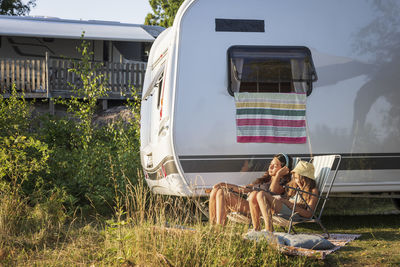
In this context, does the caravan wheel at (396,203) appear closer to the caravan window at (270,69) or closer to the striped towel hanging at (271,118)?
the striped towel hanging at (271,118)

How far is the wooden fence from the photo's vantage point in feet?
53.0

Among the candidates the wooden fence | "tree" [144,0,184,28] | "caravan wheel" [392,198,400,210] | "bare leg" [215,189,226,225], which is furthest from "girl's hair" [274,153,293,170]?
"tree" [144,0,184,28]

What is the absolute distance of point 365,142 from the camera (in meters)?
6.64

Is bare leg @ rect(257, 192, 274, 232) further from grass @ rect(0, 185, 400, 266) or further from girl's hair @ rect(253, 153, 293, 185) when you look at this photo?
girl's hair @ rect(253, 153, 293, 185)

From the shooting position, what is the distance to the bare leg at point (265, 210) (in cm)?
541

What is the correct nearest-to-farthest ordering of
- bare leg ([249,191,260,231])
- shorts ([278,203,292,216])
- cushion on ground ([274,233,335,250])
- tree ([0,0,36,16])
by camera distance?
cushion on ground ([274,233,335,250]) < bare leg ([249,191,260,231]) < shorts ([278,203,292,216]) < tree ([0,0,36,16])

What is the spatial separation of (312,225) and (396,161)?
4.10 ft

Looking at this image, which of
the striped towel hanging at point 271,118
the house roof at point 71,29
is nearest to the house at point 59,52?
the house roof at point 71,29

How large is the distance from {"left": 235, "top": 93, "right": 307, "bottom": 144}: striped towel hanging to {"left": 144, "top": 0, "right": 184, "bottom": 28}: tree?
25.6m

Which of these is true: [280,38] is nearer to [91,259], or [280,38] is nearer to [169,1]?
[91,259]

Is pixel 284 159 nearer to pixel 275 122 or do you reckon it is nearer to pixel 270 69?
pixel 275 122

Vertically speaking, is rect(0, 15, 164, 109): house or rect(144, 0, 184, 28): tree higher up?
rect(144, 0, 184, 28): tree

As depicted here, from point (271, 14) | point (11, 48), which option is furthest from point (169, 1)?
point (271, 14)

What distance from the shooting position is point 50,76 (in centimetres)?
1628
